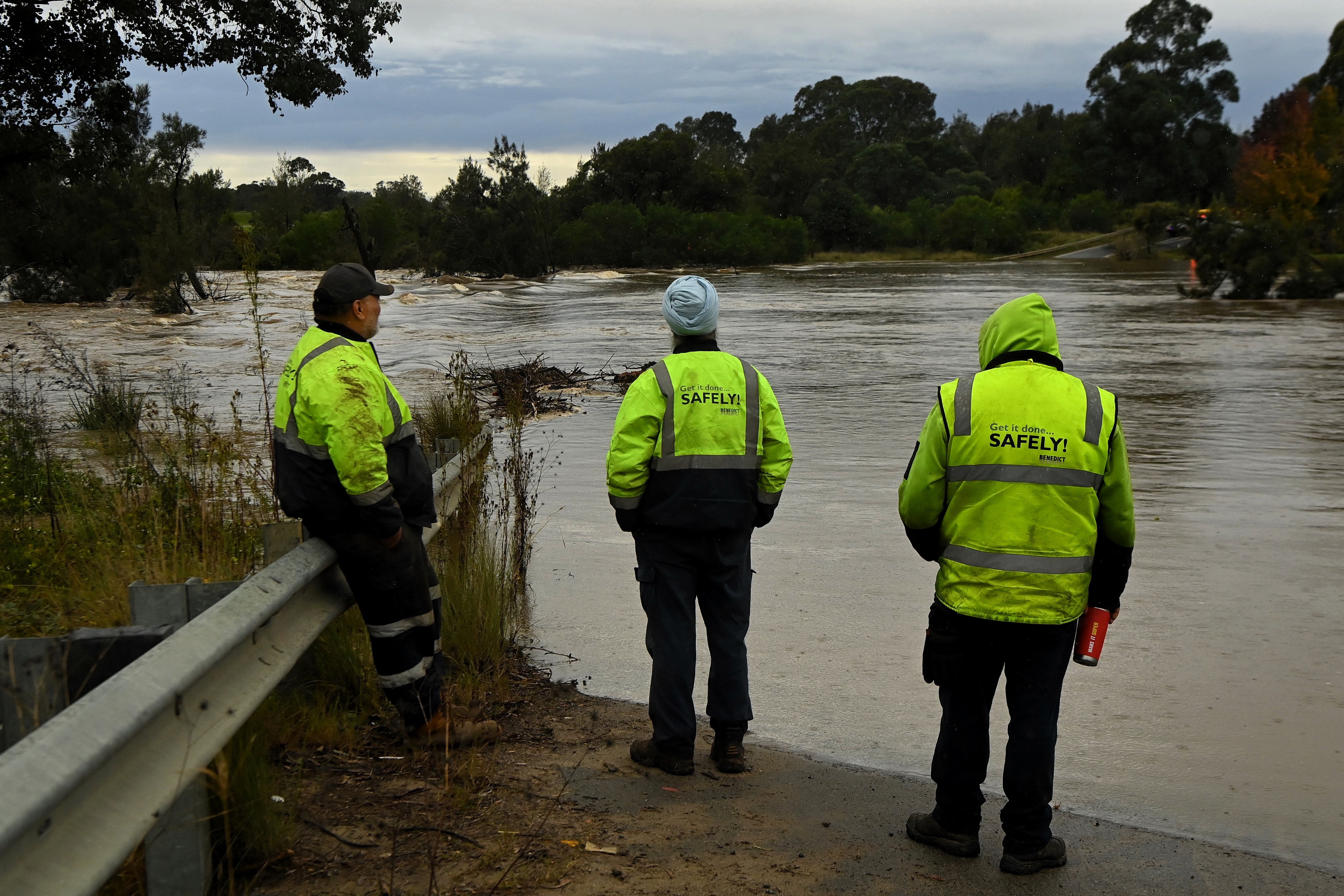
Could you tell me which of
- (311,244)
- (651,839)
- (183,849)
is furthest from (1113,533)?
(311,244)

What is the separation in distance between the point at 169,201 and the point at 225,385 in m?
22.8

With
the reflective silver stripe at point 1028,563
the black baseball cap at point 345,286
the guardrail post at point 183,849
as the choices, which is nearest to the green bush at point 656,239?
the black baseball cap at point 345,286

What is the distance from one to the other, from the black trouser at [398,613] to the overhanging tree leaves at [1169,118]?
108 metres

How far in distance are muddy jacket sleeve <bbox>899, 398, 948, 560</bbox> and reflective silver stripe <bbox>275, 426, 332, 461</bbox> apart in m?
1.88

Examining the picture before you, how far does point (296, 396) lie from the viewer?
3939 mm

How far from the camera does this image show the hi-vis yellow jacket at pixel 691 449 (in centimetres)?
427

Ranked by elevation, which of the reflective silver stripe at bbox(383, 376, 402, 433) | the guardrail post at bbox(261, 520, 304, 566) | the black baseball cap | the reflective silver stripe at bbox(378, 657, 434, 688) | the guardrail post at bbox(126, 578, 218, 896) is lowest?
the reflective silver stripe at bbox(378, 657, 434, 688)

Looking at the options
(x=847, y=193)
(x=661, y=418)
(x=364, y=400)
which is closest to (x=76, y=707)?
(x=364, y=400)

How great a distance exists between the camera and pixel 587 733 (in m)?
4.65

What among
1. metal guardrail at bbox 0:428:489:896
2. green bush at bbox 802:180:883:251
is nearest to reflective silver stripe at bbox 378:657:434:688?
metal guardrail at bbox 0:428:489:896

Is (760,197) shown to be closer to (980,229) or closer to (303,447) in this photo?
(980,229)

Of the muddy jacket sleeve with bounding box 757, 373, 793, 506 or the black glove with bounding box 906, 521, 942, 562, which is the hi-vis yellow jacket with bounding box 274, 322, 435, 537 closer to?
the muddy jacket sleeve with bounding box 757, 373, 793, 506

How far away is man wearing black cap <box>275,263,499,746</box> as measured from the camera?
386 centimetres

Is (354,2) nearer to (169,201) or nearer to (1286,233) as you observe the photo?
(169,201)
